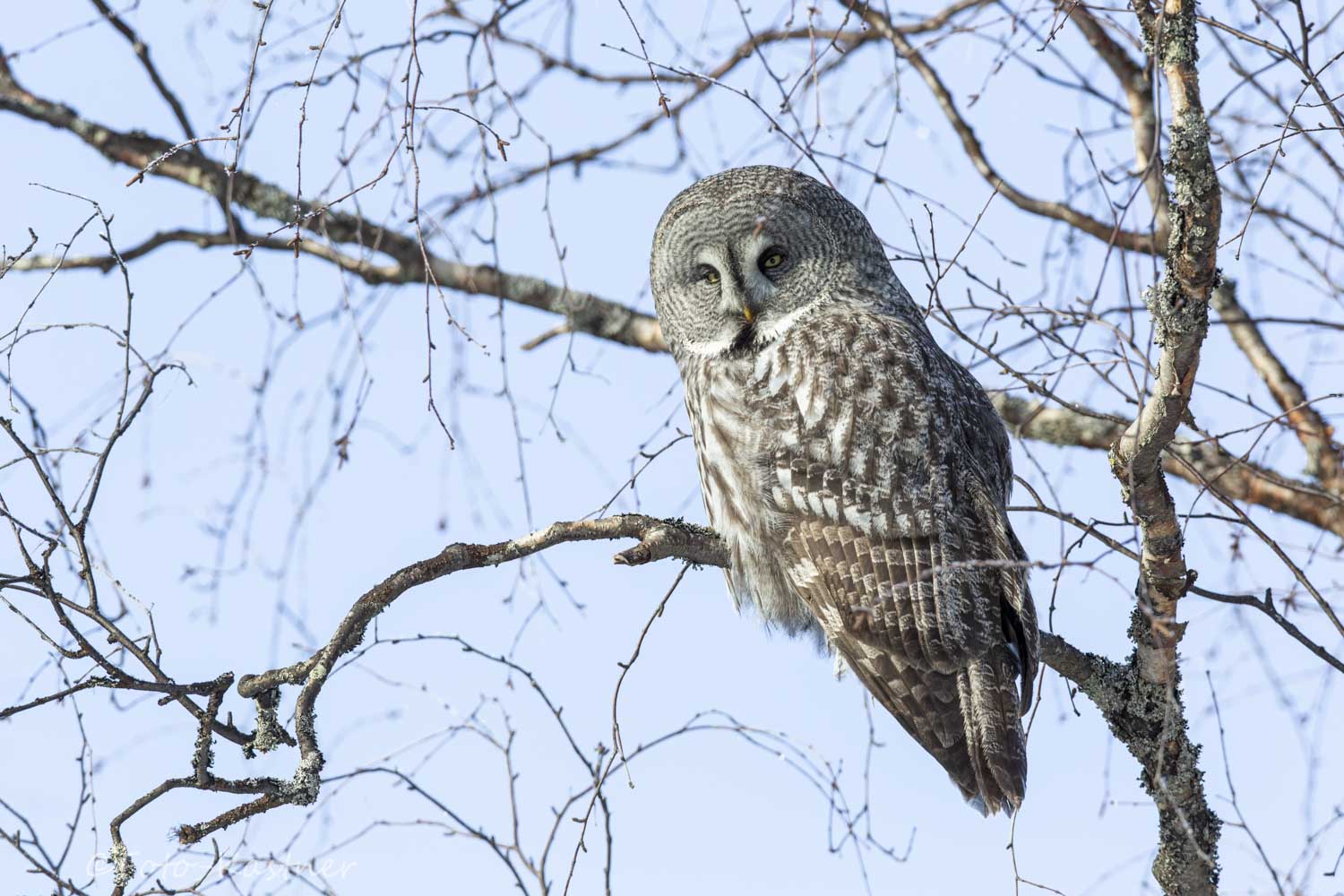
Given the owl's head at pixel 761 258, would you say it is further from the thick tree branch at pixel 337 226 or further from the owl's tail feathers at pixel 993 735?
the owl's tail feathers at pixel 993 735

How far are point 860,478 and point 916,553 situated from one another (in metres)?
0.24

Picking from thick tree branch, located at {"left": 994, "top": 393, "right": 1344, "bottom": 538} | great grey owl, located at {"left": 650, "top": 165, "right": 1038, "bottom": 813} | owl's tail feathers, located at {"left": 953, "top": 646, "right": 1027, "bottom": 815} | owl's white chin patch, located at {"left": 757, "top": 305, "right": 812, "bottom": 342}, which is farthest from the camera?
thick tree branch, located at {"left": 994, "top": 393, "right": 1344, "bottom": 538}

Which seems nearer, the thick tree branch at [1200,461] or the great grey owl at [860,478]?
the great grey owl at [860,478]

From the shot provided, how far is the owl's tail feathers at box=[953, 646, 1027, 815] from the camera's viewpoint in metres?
3.37

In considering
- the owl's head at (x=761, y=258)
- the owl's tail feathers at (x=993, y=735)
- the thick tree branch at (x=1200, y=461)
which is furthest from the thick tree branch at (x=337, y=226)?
the owl's tail feathers at (x=993, y=735)

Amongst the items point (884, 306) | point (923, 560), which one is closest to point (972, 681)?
point (923, 560)

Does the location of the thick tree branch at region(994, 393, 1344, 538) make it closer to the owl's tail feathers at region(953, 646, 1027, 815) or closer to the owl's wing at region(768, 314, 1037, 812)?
the owl's wing at region(768, 314, 1037, 812)

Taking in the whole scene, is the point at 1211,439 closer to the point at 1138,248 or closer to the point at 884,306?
A: the point at 884,306

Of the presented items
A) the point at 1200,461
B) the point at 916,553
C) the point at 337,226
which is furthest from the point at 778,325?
the point at 337,226

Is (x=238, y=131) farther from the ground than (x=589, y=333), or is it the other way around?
(x=589, y=333)

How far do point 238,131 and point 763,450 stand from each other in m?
1.59

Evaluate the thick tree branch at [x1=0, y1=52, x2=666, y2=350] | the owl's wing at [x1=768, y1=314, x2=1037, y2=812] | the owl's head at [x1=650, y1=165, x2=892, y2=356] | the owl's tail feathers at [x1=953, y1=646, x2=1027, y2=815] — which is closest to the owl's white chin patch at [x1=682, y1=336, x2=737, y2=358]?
the owl's head at [x1=650, y1=165, x2=892, y2=356]

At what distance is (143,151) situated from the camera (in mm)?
5520

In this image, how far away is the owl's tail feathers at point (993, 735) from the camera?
3.37 metres
